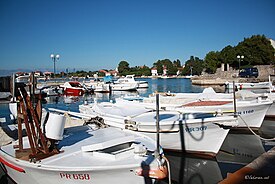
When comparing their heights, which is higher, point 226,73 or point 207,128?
point 226,73

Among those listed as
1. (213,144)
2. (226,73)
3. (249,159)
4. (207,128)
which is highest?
(226,73)

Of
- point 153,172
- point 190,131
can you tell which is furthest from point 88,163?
point 190,131

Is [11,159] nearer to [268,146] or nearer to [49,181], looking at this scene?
[49,181]

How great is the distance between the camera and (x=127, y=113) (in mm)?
12406

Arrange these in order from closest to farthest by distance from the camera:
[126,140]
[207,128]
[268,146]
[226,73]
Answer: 1. [126,140]
2. [207,128]
3. [268,146]
4. [226,73]

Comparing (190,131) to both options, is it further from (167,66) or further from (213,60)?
(167,66)

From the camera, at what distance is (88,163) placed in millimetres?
5445

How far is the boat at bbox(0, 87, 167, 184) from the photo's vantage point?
5.20m

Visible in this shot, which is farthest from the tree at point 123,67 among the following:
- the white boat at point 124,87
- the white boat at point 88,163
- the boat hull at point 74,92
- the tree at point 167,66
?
the white boat at point 88,163

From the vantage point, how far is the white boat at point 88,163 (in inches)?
204

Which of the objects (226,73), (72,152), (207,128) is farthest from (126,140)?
(226,73)

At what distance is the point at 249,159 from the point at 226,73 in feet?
201

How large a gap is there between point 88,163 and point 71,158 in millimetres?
656

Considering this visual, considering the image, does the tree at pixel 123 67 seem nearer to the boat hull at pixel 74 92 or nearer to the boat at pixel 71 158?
the boat hull at pixel 74 92
